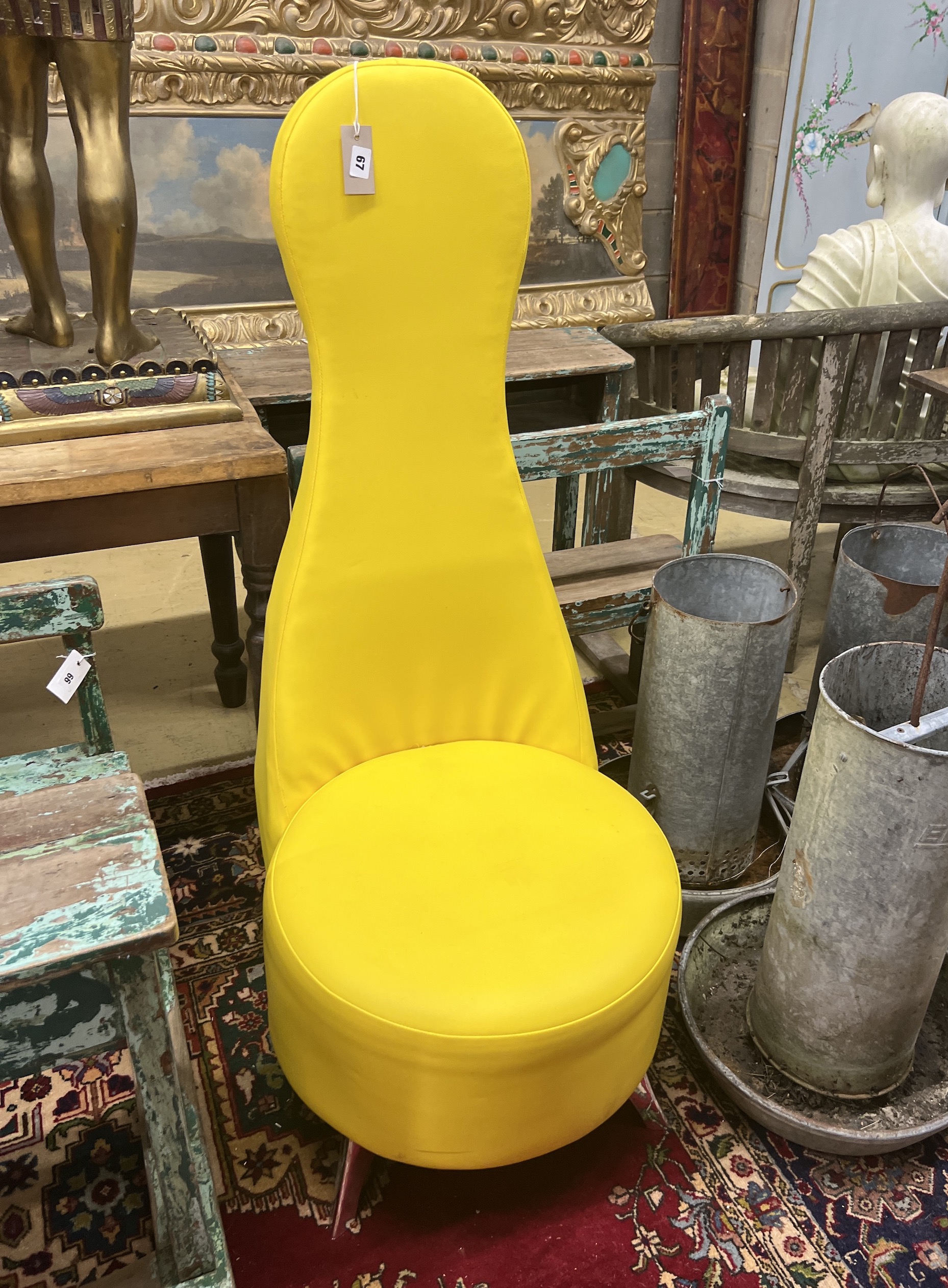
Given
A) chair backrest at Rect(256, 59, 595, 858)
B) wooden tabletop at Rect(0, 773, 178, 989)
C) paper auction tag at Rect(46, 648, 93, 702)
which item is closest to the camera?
wooden tabletop at Rect(0, 773, 178, 989)

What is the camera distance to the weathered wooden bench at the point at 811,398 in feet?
6.98

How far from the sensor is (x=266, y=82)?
3.34 metres

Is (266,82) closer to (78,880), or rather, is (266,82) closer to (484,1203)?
(78,880)

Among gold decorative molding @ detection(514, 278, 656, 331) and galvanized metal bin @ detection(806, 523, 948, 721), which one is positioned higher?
gold decorative molding @ detection(514, 278, 656, 331)

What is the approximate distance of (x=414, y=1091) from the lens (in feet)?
3.49

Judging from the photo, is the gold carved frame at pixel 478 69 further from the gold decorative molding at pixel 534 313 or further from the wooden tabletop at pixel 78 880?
the wooden tabletop at pixel 78 880

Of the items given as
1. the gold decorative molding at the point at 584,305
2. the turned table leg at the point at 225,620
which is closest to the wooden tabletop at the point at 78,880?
the turned table leg at the point at 225,620

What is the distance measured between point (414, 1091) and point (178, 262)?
10.7 ft

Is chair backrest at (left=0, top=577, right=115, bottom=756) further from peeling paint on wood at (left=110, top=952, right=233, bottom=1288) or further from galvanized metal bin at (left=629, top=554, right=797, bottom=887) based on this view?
galvanized metal bin at (left=629, top=554, right=797, bottom=887)

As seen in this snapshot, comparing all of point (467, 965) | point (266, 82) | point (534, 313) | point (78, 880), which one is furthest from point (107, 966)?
point (534, 313)

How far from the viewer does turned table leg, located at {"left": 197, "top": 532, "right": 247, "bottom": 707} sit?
7.39ft

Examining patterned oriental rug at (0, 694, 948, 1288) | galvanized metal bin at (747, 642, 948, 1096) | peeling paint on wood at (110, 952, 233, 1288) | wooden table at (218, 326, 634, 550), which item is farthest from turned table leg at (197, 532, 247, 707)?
galvanized metal bin at (747, 642, 948, 1096)

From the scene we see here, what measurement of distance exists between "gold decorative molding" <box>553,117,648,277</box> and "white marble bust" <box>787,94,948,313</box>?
1718 millimetres

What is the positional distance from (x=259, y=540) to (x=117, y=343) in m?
0.50
